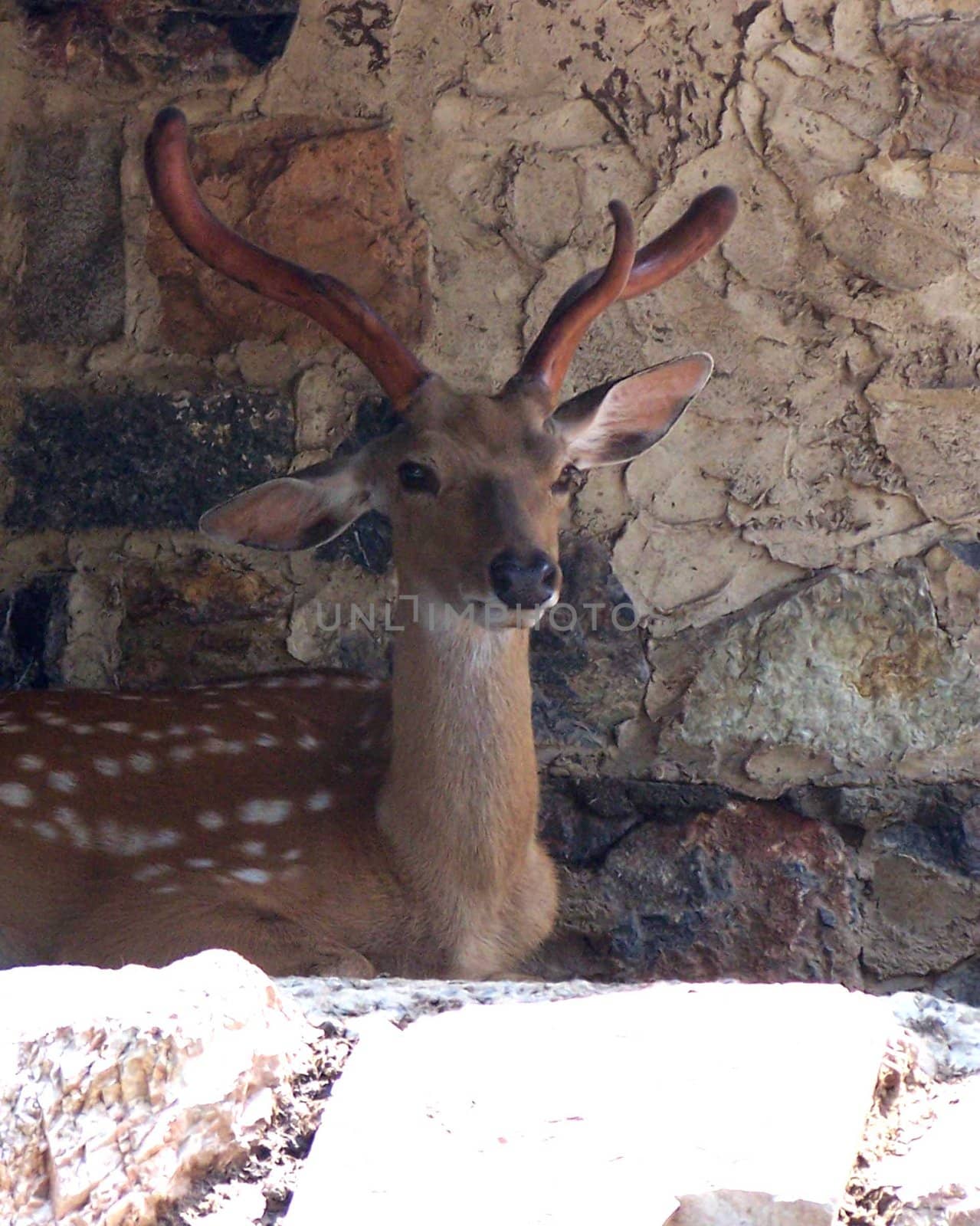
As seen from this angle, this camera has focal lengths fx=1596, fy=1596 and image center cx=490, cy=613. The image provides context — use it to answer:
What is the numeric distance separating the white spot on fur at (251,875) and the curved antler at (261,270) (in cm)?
97

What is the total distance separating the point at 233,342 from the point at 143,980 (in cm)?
240

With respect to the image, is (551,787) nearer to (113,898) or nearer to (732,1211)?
(113,898)

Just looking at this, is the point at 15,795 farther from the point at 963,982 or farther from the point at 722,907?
the point at 963,982

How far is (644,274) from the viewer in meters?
3.25

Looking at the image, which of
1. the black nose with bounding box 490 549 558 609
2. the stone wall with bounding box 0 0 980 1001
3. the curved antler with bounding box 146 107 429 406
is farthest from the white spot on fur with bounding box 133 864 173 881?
the curved antler with bounding box 146 107 429 406

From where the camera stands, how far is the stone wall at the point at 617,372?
346 cm

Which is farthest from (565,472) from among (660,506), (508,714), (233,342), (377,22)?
(377,22)

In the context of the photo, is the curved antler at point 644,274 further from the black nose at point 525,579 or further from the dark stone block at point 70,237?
the dark stone block at point 70,237

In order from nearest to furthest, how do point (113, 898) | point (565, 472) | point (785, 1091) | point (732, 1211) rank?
point (732, 1211)
point (785, 1091)
point (113, 898)
point (565, 472)

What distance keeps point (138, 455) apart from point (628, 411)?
1.17 meters

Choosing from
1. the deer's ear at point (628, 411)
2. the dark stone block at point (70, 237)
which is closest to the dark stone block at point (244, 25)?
the dark stone block at point (70, 237)

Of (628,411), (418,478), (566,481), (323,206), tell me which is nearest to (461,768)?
(418,478)

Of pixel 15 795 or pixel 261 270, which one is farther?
pixel 15 795

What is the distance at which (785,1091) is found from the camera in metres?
1.49
